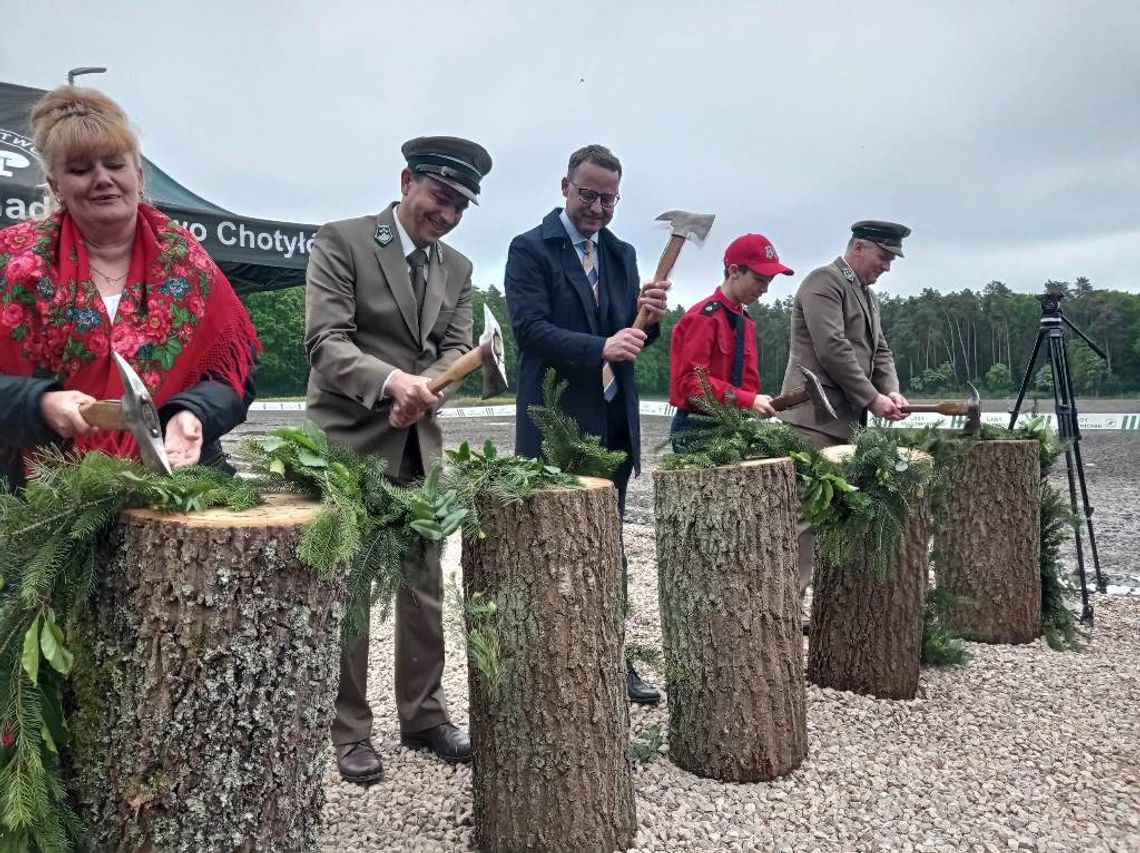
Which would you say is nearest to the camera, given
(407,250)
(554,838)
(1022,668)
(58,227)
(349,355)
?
(58,227)

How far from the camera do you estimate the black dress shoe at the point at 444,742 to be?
3.06m

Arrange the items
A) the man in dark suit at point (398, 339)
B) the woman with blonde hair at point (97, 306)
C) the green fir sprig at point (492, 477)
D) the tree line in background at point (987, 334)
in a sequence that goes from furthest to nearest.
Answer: the tree line in background at point (987, 334) → the man in dark suit at point (398, 339) → the green fir sprig at point (492, 477) → the woman with blonde hair at point (97, 306)

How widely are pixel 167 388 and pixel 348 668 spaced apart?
1.09 m

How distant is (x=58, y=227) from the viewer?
2.23 m

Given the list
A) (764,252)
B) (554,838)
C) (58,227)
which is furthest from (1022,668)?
(58,227)

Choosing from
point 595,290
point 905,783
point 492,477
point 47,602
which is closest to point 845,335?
point 595,290

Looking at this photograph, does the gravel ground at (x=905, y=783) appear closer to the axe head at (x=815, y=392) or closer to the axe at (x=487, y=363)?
the axe at (x=487, y=363)

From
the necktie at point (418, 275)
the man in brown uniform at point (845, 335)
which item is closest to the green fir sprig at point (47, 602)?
the necktie at point (418, 275)

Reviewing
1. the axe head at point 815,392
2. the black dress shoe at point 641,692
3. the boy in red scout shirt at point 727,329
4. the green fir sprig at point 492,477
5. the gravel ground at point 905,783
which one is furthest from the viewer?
the boy in red scout shirt at point 727,329

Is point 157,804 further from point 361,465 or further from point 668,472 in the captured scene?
point 668,472

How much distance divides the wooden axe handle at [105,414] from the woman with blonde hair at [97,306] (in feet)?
0.23

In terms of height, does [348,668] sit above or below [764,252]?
below

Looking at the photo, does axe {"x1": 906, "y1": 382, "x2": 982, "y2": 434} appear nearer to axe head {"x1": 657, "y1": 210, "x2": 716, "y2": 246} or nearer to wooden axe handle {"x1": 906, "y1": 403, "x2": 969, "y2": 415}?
wooden axe handle {"x1": 906, "y1": 403, "x2": 969, "y2": 415}

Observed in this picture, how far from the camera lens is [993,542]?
185 inches
